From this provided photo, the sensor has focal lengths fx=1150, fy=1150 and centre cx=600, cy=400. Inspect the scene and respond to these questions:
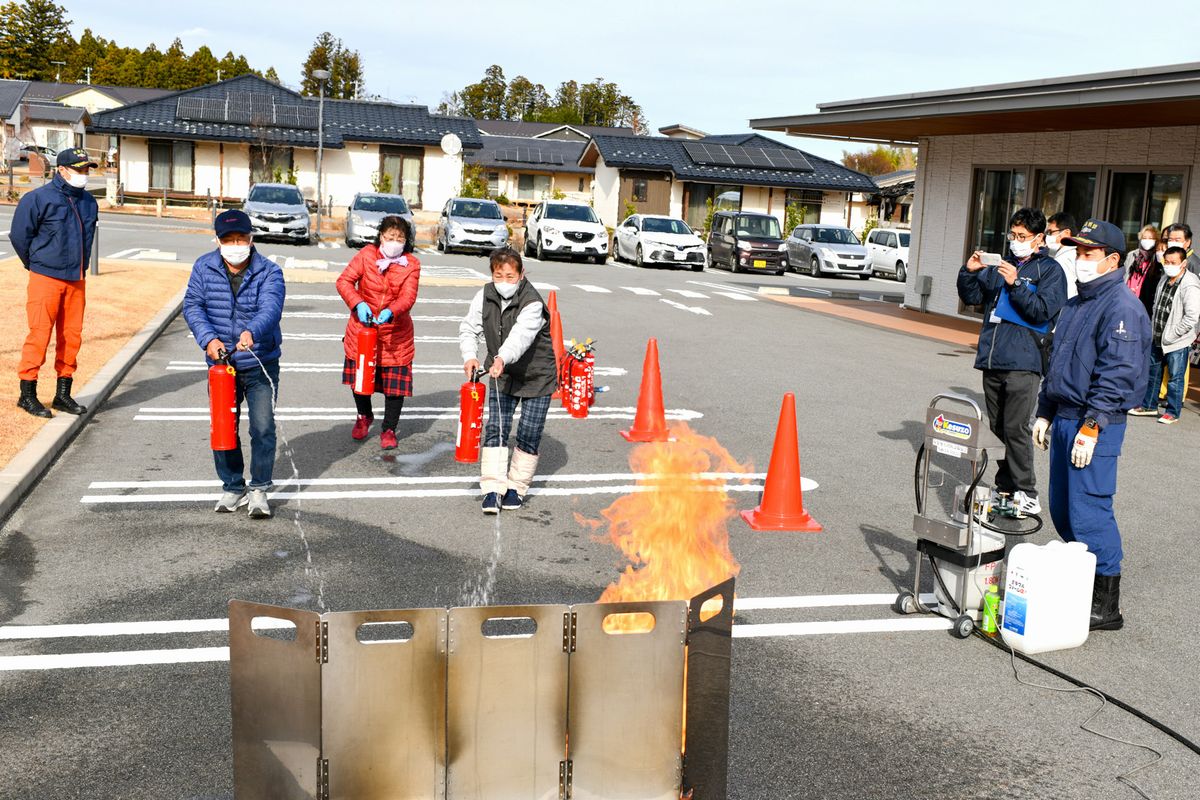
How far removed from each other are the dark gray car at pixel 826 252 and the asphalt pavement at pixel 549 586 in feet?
74.7

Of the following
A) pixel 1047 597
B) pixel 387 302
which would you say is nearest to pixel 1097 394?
pixel 1047 597

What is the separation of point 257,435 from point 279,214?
88.2 ft

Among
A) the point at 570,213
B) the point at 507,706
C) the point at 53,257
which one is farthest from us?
the point at 570,213

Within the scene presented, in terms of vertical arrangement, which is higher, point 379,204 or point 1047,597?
point 379,204

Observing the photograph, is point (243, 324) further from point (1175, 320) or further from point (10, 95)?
point (10, 95)

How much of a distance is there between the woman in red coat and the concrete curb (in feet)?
7.30

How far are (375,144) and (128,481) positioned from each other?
151 ft

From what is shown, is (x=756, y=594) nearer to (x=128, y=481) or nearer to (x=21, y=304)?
(x=128, y=481)

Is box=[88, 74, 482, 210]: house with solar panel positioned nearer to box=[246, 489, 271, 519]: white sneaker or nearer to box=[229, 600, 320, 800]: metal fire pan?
box=[246, 489, 271, 519]: white sneaker

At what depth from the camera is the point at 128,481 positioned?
8070mm

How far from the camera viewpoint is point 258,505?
7172 mm

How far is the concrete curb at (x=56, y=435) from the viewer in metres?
7.35

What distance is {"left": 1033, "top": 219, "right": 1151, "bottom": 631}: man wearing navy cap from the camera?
5.62m

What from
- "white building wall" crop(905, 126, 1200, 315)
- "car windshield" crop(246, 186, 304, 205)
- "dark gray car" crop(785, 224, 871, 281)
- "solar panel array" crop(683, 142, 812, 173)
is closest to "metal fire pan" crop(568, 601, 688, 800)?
"white building wall" crop(905, 126, 1200, 315)
